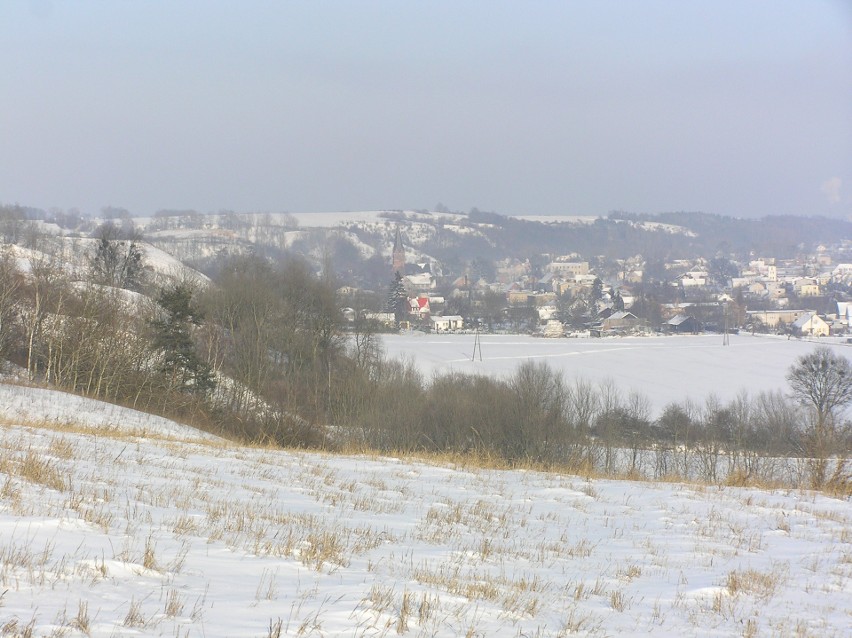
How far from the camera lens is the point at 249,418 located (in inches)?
1563

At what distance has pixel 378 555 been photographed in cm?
732

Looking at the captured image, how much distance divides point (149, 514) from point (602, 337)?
142 m

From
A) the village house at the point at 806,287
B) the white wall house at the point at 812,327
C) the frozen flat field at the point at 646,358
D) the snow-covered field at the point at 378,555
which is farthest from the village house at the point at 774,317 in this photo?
the snow-covered field at the point at 378,555

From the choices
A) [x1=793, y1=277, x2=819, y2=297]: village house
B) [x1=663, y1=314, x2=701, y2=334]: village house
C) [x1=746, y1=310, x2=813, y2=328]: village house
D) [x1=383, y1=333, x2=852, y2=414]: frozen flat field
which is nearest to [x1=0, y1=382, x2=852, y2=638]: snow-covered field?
[x1=383, y1=333, x2=852, y2=414]: frozen flat field

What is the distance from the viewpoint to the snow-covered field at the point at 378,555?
4902 mm

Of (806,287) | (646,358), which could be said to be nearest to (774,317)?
(806,287)

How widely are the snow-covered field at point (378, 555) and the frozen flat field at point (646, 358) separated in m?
60.3

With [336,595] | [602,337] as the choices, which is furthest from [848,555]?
[602,337]

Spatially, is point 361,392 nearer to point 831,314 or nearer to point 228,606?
point 228,606

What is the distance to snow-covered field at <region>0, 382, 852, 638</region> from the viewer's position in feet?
16.1

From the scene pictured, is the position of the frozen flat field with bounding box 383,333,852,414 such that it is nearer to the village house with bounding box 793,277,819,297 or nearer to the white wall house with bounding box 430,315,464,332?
the white wall house with bounding box 430,315,464,332

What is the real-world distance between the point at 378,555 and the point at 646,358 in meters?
104

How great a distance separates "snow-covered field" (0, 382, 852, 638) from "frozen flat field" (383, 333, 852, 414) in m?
60.3

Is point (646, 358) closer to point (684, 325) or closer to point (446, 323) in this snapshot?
point (684, 325)
